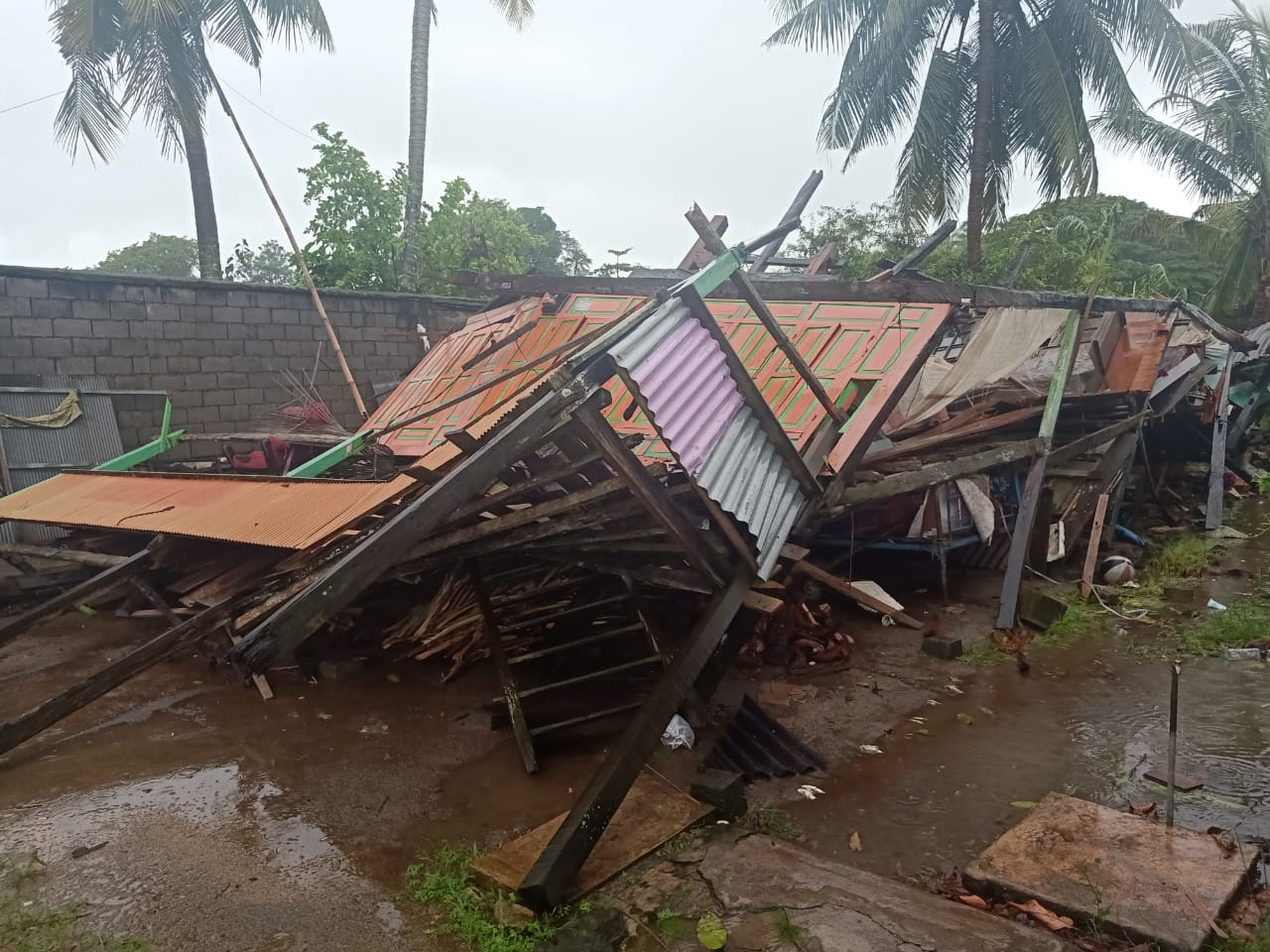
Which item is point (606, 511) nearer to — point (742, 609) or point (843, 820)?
point (742, 609)

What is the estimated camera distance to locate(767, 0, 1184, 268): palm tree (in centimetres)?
1431

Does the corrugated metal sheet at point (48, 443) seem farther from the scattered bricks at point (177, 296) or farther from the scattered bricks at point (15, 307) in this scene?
the scattered bricks at point (177, 296)

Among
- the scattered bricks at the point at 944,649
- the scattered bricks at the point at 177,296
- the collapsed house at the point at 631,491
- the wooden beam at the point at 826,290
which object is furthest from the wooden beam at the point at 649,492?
the scattered bricks at the point at 177,296

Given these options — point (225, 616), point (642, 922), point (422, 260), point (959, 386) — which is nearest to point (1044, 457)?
point (959, 386)

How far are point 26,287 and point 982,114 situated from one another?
574 inches

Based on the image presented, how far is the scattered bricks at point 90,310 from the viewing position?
344 inches

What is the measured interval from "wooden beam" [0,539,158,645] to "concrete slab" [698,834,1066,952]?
13.7 feet

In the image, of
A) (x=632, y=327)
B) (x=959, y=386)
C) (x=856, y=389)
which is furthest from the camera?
(x=959, y=386)

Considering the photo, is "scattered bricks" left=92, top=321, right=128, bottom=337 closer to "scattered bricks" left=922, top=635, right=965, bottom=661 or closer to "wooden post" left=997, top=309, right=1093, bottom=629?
"scattered bricks" left=922, top=635, right=965, bottom=661

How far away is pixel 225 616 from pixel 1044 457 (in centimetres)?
609

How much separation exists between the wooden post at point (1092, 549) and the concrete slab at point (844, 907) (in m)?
5.19

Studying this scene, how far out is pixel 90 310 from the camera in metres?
8.84

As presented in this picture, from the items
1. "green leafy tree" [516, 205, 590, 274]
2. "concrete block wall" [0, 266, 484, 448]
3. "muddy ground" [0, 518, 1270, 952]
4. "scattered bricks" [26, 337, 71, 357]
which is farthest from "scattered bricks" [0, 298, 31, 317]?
"green leafy tree" [516, 205, 590, 274]

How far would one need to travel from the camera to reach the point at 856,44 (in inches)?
614
